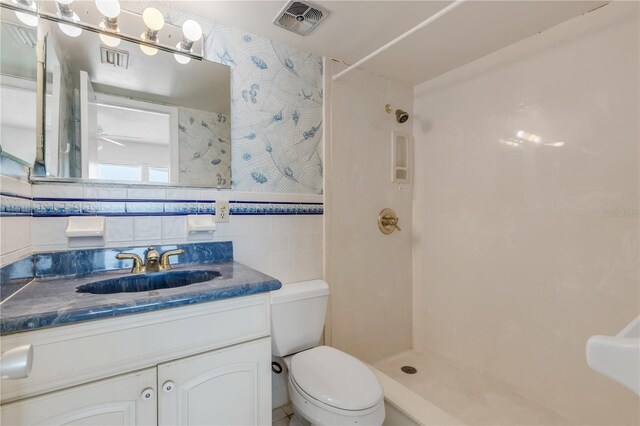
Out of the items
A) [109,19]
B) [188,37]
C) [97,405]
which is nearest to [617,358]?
[97,405]

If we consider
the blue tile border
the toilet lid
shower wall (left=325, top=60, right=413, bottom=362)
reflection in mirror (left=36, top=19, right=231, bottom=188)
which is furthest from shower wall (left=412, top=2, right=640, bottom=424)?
reflection in mirror (left=36, top=19, right=231, bottom=188)

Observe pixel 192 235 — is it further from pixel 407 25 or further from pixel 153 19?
pixel 407 25

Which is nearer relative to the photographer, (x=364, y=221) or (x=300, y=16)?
(x=300, y=16)

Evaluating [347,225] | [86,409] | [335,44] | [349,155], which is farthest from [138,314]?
[335,44]

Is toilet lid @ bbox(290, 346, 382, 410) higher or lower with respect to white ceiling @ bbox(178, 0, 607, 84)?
lower

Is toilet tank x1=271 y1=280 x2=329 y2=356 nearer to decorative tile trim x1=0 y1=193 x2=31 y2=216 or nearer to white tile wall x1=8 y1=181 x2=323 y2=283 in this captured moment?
white tile wall x1=8 y1=181 x2=323 y2=283

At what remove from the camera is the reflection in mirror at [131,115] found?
1169 millimetres

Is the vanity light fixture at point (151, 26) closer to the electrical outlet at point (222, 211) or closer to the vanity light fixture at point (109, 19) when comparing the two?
the vanity light fixture at point (109, 19)

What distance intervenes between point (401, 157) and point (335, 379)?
1512 mm

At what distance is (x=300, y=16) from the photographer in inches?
57.1

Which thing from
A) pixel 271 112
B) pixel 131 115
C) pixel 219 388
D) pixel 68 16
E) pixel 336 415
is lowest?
pixel 336 415

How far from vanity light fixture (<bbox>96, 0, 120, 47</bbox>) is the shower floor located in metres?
2.26

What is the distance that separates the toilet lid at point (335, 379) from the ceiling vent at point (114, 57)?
4.89ft

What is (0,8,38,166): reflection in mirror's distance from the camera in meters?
0.90
